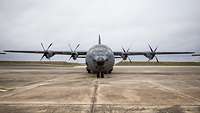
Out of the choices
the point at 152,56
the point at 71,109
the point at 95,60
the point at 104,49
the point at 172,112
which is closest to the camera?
the point at 172,112

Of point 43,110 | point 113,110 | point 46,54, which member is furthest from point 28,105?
point 46,54

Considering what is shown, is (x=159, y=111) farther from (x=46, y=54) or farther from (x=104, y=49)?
(x=46, y=54)

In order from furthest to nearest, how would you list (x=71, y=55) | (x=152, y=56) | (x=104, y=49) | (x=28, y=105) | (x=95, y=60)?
(x=152, y=56), (x=71, y=55), (x=104, y=49), (x=95, y=60), (x=28, y=105)

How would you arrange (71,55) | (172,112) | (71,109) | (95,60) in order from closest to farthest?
(172,112)
(71,109)
(95,60)
(71,55)

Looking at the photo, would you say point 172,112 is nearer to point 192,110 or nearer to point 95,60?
point 192,110

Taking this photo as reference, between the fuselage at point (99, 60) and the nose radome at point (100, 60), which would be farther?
the fuselage at point (99, 60)

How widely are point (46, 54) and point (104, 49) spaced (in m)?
14.9

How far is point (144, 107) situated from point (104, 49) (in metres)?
15.2

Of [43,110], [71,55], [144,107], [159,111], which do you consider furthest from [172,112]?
[71,55]

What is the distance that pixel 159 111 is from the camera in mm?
5559

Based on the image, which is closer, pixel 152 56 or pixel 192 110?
pixel 192 110

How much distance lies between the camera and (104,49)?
830 inches

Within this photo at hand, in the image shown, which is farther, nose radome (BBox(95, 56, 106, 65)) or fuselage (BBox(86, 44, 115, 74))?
fuselage (BBox(86, 44, 115, 74))

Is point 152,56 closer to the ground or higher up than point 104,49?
closer to the ground
